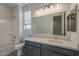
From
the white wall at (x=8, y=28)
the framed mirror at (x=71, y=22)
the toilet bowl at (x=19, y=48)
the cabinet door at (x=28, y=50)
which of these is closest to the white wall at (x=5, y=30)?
the white wall at (x=8, y=28)

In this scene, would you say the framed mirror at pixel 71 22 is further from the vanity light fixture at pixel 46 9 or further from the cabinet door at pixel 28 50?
the cabinet door at pixel 28 50

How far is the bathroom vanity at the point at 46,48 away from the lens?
1.51 m

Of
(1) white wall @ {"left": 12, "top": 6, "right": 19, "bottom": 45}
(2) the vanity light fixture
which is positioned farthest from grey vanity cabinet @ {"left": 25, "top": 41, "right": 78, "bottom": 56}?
A: (2) the vanity light fixture

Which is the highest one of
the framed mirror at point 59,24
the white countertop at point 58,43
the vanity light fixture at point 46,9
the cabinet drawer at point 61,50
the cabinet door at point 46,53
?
the vanity light fixture at point 46,9

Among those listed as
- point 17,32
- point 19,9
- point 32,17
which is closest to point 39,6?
point 32,17

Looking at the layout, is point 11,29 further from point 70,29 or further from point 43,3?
point 70,29

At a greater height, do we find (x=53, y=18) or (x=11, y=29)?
(x=53, y=18)

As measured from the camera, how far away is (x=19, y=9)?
1.68m

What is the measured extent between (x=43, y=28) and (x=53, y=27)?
165mm

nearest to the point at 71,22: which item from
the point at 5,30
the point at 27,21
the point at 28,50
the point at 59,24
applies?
the point at 59,24

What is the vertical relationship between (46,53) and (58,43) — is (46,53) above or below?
below

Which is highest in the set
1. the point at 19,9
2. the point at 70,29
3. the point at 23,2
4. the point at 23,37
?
the point at 23,2

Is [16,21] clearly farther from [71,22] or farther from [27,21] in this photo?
[71,22]

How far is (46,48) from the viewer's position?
163 centimetres
